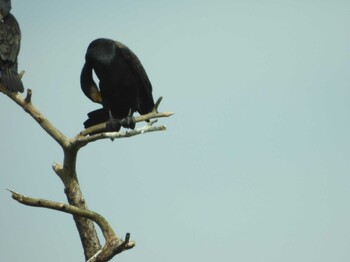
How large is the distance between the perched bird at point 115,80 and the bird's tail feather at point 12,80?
A: 860 millimetres

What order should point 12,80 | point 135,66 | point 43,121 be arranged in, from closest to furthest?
point 43,121, point 12,80, point 135,66

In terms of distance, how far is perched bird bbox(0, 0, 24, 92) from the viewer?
1071 centimetres

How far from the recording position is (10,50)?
11.7 metres

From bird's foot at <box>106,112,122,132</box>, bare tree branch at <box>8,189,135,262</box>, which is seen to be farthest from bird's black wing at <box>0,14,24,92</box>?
bare tree branch at <box>8,189,135,262</box>

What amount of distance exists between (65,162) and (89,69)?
221 cm

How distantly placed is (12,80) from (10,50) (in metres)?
1.02

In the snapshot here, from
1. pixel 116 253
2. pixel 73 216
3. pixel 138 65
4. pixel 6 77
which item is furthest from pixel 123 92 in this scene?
pixel 116 253

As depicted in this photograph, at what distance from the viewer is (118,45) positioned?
1166 cm

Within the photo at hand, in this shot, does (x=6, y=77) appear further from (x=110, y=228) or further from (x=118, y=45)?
(x=110, y=228)

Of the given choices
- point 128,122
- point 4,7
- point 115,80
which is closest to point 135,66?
point 115,80

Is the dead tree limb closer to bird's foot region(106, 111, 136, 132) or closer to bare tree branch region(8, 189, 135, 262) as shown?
bare tree branch region(8, 189, 135, 262)

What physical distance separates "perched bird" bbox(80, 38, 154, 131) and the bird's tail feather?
86cm

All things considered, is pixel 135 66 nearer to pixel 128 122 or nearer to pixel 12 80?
pixel 128 122

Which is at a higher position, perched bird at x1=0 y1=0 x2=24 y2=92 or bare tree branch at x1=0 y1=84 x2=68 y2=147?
perched bird at x1=0 y1=0 x2=24 y2=92
